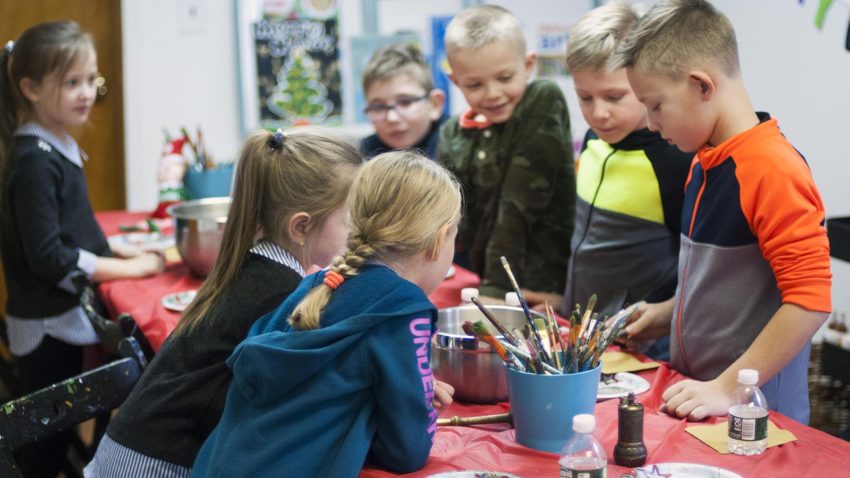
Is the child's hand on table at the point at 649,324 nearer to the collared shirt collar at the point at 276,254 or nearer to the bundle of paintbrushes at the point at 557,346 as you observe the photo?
the bundle of paintbrushes at the point at 557,346

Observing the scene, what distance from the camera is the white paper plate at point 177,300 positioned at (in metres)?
2.25

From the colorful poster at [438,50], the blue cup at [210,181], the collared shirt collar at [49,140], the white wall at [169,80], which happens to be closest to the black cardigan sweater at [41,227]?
the collared shirt collar at [49,140]

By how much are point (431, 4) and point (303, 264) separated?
3099 mm

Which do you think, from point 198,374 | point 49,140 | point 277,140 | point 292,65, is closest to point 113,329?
point 198,374

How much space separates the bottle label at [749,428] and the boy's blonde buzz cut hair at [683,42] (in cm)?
58

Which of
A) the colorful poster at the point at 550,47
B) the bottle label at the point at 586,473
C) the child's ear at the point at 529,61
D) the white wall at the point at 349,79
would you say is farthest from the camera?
the colorful poster at the point at 550,47

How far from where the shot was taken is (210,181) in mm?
3312

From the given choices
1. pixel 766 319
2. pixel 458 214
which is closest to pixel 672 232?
pixel 766 319

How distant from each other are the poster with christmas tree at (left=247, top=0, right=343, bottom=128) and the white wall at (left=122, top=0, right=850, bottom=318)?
0.23ft

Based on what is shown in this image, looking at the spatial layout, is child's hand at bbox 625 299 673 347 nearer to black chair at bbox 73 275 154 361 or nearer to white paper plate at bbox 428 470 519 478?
white paper plate at bbox 428 470 519 478

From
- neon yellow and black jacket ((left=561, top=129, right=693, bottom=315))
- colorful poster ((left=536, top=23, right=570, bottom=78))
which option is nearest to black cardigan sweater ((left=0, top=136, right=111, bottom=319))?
neon yellow and black jacket ((left=561, top=129, right=693, bottom=315))

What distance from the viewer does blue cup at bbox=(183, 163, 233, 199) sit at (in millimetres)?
3314

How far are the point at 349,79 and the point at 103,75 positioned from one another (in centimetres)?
114

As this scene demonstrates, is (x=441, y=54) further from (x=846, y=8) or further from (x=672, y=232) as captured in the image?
(x=672, y=232)
